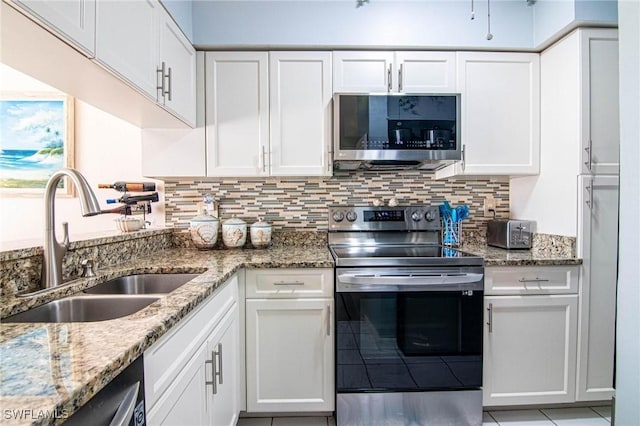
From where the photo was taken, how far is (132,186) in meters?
2.13

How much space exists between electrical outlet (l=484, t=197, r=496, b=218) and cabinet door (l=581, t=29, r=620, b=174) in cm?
63

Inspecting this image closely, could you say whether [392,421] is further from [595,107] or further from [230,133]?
[595,107]

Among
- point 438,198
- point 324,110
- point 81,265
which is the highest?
point 324,110

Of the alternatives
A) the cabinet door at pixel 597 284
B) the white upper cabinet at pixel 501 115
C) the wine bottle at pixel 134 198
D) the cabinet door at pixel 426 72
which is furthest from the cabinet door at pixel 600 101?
the wine bottle at pixel 134 198

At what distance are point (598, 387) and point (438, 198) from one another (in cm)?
139

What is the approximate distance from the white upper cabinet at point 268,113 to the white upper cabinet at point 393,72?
11 cm

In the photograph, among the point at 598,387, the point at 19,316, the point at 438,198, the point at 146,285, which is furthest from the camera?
the point at 438,198

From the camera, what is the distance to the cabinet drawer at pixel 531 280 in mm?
1751

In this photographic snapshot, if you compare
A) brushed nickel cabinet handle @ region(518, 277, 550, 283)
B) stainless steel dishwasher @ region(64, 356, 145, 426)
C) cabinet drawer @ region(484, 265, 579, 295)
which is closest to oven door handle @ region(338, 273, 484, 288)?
cabinet drawer @ region(484, 265, 579, 295)

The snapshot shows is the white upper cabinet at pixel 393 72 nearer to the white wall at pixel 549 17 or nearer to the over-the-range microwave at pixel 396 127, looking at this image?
the over-the-range microwave at pixel 396 127

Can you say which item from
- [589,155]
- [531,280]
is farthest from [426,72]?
[531,280]

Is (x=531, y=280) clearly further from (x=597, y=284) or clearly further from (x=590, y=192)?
(x=590, y=192)

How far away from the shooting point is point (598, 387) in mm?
1809

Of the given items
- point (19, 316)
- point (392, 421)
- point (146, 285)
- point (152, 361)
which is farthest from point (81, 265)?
point (392, 421)
